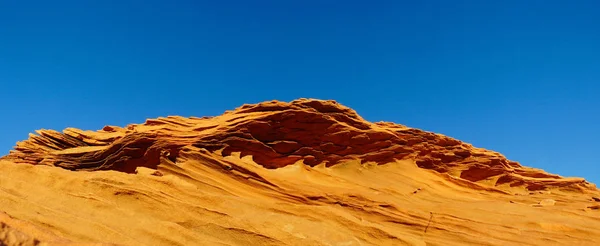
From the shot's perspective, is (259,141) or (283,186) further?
(259,141)

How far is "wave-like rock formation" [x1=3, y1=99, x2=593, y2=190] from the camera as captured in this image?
2242 cm

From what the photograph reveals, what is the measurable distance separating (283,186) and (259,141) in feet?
15.9

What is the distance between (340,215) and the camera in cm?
1539

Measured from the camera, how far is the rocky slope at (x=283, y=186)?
43.5 ft

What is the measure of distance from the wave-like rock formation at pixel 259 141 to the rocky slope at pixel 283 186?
0.07 m

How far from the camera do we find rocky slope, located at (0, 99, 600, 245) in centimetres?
1326

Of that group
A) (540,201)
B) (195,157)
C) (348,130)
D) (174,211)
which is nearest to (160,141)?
A: (195,157)

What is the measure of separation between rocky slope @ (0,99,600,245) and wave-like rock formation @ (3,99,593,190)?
0.22 ft

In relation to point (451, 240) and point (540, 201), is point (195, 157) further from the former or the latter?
point (540, 201)

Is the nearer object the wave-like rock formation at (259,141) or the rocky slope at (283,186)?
the rocky slope at (283,186)

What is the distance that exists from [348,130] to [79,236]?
1729 centimetres

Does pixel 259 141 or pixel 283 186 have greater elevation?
pixel 259 141

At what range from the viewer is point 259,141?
2428 centimetres

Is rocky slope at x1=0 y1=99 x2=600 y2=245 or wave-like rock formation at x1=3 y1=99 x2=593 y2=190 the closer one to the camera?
rocky slope at x1=0 y1=99 x2=600 y2=245
